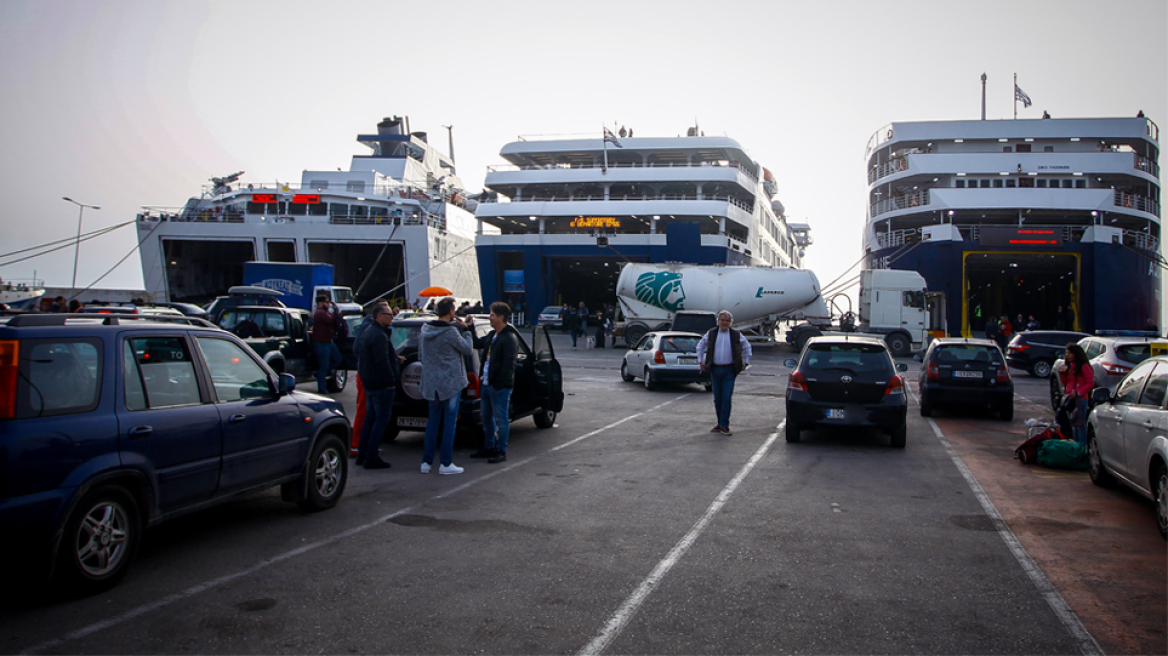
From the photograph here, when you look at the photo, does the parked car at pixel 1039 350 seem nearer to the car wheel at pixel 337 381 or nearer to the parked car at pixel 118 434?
the car wheel at pixel 337 381

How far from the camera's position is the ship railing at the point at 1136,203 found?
112 ft

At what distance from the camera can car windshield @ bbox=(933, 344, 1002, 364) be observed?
12398mm

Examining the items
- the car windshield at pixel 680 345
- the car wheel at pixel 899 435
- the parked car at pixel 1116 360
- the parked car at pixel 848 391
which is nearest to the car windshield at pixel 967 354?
the parked car at pixel 1116 360

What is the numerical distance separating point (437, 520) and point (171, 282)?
4161 cm

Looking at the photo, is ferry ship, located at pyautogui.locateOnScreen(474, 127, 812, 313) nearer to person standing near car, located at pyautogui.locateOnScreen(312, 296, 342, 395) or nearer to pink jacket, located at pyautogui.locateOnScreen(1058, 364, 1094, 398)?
person standing near car, located at pyautogui.locateOnScreen(312, 296, 342, 395)

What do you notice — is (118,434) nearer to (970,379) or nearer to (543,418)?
(543,418)

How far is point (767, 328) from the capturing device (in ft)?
106

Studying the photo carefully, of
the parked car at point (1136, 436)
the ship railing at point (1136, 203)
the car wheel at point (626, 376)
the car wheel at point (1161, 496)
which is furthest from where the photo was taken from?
the ship railing at point (1136, 203)

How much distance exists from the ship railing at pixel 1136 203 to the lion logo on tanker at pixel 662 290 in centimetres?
2051

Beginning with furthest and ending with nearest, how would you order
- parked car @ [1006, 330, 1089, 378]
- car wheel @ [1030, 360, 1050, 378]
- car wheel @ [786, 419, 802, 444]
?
1. car wheel @ [1030, 360, 1050, 378]
2. parked car @ [1006, 330, 1089, 378]
3. car wheel @ [786, 419, 802, 444]

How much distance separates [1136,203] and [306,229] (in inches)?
1605

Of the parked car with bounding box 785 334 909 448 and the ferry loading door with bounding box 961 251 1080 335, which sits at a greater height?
the ferry loading door with bounding box 961 251 1080 335

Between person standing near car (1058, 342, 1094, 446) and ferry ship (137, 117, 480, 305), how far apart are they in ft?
107

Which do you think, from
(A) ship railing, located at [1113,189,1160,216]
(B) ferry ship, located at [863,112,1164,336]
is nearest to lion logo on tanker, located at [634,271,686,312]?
(B) ferry ship, located at [863,112,1164,336]
